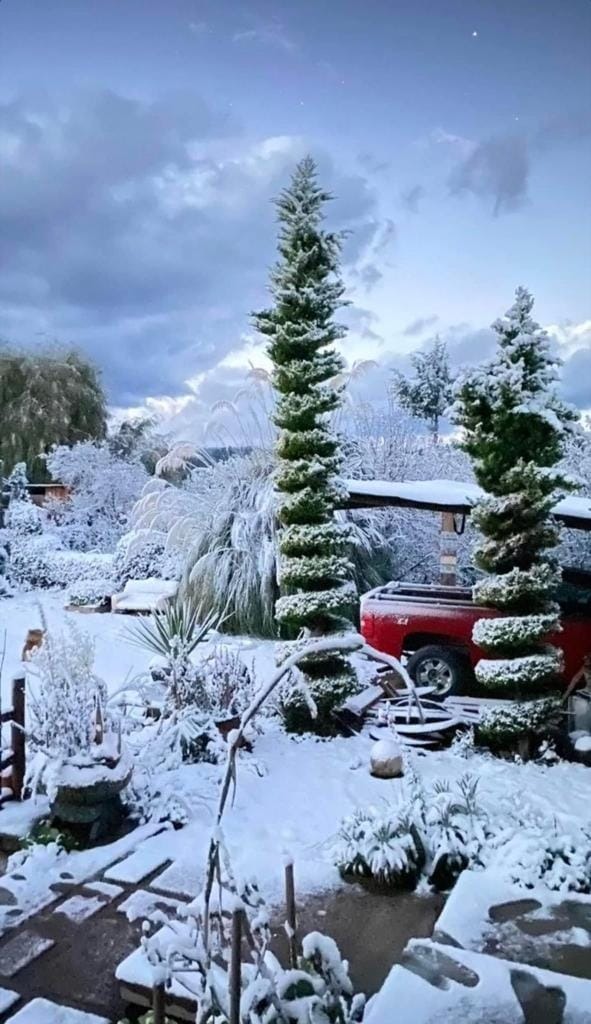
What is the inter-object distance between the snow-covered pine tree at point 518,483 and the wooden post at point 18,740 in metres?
3.32

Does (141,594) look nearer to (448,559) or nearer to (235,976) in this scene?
(448,559)

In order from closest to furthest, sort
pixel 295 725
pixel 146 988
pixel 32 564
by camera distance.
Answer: pixel 146 988, pixel 295 725, pixel 32 564

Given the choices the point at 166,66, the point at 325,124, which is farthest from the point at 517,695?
the point at 166,66

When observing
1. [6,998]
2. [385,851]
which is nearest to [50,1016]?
[6,998]

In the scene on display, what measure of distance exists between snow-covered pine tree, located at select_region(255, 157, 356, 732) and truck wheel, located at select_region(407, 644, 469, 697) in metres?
1.13

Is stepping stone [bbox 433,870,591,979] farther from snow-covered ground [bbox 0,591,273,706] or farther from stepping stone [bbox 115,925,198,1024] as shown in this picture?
snow-covered ground [bbox 0,591,273,706]

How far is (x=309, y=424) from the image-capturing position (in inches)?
243

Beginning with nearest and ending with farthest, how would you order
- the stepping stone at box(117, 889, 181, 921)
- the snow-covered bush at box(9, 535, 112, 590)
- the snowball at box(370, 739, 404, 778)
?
the stepping stone at box(117, 889, 181, 921) → the snowball at box(370, 739, 404, 778) → the snow-covered bush at box(9, 535, 112, 590)

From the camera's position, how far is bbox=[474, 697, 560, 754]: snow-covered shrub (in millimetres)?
5438

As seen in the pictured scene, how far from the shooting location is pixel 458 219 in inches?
217

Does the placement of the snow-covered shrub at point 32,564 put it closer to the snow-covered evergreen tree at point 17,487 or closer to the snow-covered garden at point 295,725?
the snow-covered evergreen tree at point 17,487

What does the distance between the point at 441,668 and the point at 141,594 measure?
529 cm

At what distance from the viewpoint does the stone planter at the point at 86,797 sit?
12.7 feet

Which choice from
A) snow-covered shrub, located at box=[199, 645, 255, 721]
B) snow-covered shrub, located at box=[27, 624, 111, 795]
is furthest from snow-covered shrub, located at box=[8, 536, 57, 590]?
snow-covered shrub, located at box=[27, 624, 111, 795]
